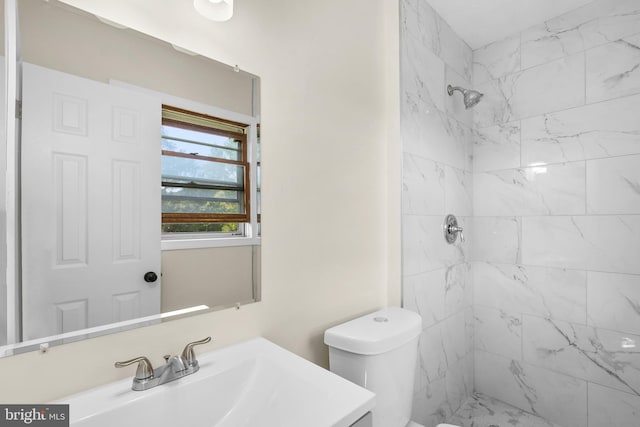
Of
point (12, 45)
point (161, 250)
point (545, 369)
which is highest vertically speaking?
point (12, 45)

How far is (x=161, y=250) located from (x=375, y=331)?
76 centimetres

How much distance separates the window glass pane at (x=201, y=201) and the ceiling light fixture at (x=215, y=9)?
0.47 m

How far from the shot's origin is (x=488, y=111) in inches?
87.0

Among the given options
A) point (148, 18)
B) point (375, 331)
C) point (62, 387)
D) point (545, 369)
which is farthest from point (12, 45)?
point (545, 369)

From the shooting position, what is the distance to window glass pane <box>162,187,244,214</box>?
33.8 inches

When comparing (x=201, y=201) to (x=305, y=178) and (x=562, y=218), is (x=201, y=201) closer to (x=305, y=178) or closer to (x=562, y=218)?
(x=305, y=178)

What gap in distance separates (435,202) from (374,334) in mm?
1000

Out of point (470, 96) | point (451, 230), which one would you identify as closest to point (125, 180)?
point (451, 230)

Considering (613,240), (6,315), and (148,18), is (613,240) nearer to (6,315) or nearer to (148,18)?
(148,18)

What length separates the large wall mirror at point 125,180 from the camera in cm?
68

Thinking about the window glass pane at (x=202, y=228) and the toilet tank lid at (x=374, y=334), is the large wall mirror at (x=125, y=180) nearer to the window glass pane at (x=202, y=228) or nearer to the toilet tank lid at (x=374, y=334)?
the window glass pane at (x=202, y=228)

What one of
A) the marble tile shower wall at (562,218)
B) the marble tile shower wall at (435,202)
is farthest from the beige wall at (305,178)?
the marble tile shower wall at (562,218)

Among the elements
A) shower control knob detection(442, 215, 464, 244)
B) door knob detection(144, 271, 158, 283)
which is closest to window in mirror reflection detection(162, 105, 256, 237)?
door knob detection(144, 271, 158, 283)

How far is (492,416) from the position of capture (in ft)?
6.54
